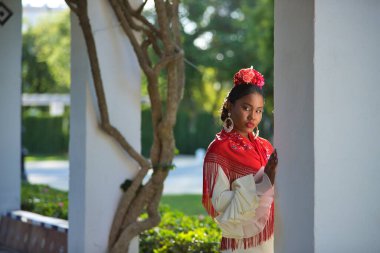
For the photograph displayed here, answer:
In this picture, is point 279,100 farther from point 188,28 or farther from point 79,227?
point 188,28

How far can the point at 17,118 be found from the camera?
8.79 metres

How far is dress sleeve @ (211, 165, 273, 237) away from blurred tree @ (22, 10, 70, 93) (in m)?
34.3

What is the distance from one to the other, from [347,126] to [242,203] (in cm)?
60

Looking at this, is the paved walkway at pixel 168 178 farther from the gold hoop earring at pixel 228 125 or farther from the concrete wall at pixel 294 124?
the concrete wall at pixel 294 124

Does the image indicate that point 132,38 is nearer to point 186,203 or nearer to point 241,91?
point 241,91

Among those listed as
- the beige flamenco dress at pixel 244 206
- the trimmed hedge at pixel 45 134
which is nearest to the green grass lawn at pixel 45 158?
the trimmed hedge at pixel 45 134

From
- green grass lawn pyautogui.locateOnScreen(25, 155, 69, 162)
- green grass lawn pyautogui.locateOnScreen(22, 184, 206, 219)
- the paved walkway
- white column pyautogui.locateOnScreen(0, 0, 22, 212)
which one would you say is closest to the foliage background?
green grass lawn pyautogui.locateOnScreen(25, 155, 69, 162)

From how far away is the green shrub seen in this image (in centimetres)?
652

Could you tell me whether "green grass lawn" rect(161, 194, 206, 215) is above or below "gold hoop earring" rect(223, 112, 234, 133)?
below

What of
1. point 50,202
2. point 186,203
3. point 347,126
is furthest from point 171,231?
point 186,203

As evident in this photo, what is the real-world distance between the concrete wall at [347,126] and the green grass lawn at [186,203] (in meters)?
8.33

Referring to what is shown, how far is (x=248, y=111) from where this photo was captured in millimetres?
3533

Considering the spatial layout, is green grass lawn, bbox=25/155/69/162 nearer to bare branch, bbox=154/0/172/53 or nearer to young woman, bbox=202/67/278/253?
bare branch, bbox=154/0/172/53

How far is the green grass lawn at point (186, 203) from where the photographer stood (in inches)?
463
